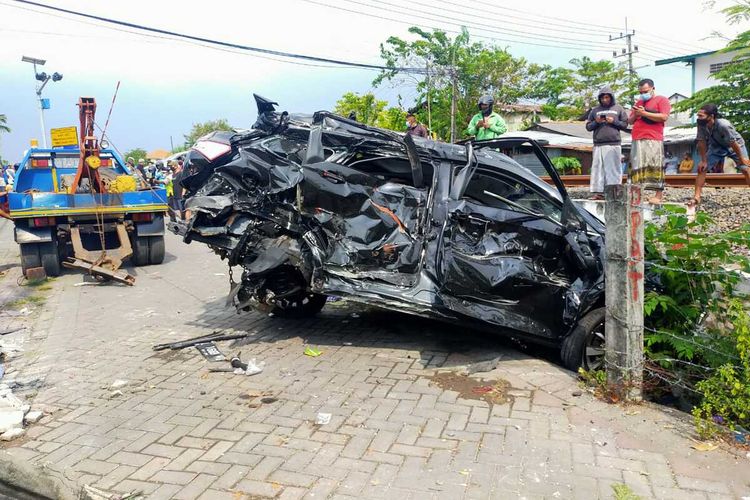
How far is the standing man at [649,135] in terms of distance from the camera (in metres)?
7.71

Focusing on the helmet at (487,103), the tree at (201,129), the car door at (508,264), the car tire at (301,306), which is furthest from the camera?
the tree at (201,129)

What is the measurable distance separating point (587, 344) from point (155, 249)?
329 inches

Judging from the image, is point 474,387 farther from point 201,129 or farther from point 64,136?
point 201,129

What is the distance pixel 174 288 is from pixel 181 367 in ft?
12.9

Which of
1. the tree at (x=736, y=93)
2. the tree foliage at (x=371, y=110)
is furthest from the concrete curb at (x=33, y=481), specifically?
the tree foliage at (x=371, y=110)

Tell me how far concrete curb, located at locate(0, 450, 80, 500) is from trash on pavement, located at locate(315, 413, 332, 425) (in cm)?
149

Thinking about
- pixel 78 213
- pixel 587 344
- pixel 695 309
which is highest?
pixel 78 213

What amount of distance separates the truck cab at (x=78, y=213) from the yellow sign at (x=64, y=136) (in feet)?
2.28

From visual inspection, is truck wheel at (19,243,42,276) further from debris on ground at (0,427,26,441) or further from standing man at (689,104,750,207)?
standing man at (689,104,750,207)

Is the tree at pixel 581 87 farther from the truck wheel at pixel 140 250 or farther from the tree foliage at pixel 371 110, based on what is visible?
the truck wheel at pixel 140 250

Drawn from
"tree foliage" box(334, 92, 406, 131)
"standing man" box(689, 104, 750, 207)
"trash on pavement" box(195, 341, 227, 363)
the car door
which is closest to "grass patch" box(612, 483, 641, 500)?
the car door

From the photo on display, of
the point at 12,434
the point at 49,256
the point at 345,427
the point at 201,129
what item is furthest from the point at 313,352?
the point at 201,129

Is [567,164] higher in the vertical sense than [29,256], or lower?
higher

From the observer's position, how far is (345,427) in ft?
12.4
